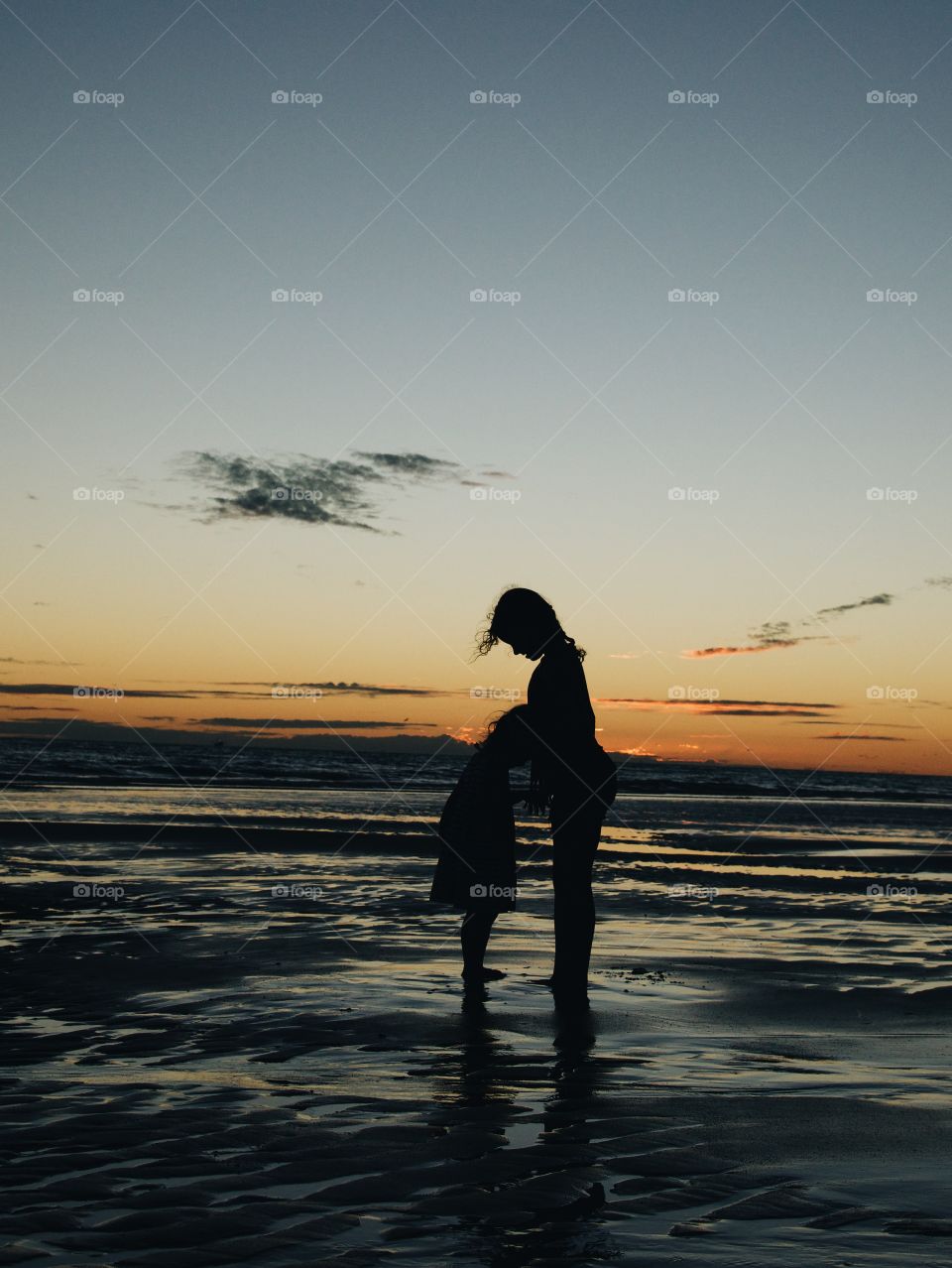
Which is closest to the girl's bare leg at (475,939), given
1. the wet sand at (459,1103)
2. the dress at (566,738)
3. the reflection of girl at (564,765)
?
the wet sand at (459,1103)

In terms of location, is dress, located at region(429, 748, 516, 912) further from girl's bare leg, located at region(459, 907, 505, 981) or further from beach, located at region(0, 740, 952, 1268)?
beach, located at region(0, 740, 952, 1268)

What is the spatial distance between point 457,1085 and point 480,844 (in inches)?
91.3

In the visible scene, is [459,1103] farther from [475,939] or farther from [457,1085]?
[475,939]

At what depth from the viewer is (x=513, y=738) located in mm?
6770

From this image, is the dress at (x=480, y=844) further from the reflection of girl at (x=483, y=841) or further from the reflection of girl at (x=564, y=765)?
the reflection of girl at (x=564, y=765)

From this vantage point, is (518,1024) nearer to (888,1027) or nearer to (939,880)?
(888,1027)

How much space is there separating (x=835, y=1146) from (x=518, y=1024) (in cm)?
217

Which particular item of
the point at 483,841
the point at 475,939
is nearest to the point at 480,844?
the point at 483,841

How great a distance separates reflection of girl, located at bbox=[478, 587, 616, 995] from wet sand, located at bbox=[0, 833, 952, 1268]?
46 centimetres

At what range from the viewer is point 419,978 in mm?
7246

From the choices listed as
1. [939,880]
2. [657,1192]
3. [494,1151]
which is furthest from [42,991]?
[939,880]

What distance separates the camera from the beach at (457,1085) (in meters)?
3.14

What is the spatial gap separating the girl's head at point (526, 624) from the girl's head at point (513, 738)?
0.33 m

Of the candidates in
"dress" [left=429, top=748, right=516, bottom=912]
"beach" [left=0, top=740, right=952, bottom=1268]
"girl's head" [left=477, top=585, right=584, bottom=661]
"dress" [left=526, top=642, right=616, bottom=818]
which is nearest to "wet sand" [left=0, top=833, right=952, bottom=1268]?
"beach" [left=0, top=740, right=952, bottom=1268]
